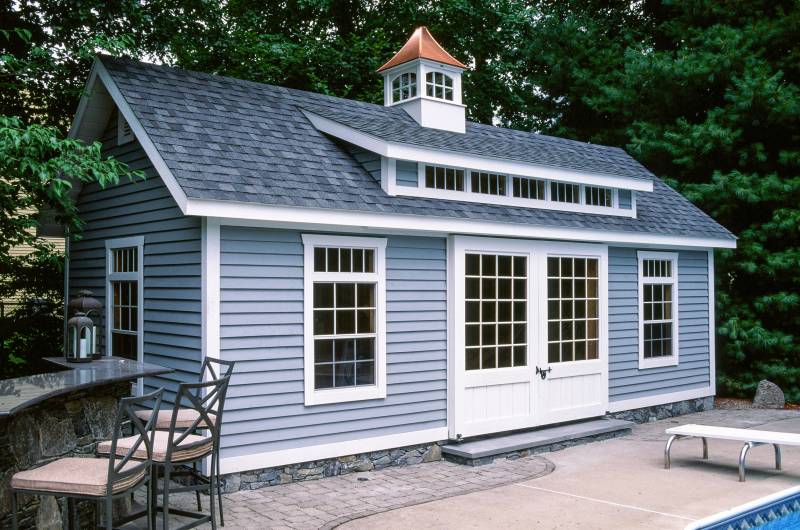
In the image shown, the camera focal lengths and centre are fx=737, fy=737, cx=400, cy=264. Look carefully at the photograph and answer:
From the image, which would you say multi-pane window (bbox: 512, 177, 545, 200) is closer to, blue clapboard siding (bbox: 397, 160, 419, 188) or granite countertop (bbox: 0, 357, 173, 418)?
blue clapboard siding (bbox: 397, 160, 419, 188)

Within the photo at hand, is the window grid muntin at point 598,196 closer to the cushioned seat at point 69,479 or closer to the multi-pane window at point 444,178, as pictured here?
the multi-pane window at point 444,178

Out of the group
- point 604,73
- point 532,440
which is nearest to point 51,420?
point 532,440

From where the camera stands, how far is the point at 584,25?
62.7ft

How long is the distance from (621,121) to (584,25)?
2.76m

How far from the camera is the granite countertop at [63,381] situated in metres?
4.18

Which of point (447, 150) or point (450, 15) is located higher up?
point (450, 15)

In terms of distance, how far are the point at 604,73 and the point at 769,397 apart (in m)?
9.24

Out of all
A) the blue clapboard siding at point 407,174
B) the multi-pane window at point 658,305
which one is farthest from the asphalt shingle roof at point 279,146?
the multi-pane window at point 658,305

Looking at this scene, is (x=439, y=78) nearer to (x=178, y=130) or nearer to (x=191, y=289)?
(x=178, y=130)

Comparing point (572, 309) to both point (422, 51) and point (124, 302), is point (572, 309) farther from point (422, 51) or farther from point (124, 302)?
point (124, 302)

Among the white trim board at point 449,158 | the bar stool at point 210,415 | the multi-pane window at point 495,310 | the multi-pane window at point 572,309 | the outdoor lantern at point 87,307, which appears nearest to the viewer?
the bar stool at point 210,415

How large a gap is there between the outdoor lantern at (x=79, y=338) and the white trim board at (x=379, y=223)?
127cm

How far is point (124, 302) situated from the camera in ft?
28.5

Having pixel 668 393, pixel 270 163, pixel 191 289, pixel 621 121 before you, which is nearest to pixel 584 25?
pixel 621 121
